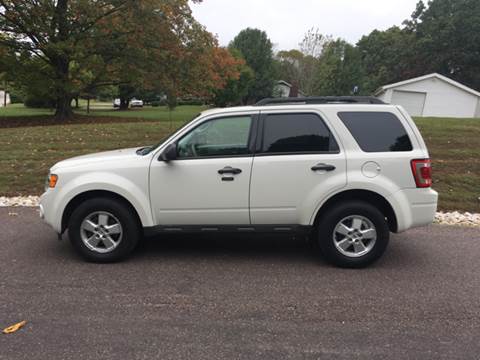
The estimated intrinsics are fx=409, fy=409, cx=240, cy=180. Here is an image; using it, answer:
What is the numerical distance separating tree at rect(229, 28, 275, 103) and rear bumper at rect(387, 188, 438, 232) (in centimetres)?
5013

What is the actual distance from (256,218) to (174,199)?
0.94m

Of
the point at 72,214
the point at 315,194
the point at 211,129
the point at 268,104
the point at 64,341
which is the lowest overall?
the point at 64,341

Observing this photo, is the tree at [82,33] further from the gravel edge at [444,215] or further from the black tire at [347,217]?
the black tire at [347,217]

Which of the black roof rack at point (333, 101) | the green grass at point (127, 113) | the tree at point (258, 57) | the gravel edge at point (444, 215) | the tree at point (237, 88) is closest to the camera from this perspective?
the black roof rack at point (333, 101)

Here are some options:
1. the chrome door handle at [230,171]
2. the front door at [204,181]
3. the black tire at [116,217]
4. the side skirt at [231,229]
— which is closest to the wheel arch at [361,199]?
the side skirt at [231,229]

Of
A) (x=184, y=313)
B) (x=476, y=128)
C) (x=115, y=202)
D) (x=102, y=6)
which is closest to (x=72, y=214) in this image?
(x=115, y=202)

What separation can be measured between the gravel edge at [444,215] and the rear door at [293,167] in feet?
10.1

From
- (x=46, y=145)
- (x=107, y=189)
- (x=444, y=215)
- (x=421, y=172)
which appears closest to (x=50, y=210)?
(x=107, y=189)

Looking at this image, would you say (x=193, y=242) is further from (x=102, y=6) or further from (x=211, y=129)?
(x=102, y=6)

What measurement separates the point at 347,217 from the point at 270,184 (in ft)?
3.03

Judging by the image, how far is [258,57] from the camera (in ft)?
178

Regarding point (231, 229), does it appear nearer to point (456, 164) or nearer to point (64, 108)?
point (456, 164)

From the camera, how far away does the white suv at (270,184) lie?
176 inches

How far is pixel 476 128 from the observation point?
14.1 meters
